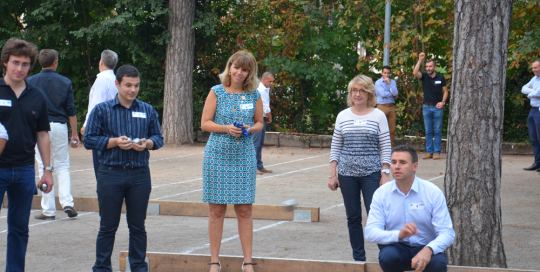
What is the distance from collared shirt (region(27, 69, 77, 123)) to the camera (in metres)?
7.43

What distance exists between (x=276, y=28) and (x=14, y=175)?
1403cm

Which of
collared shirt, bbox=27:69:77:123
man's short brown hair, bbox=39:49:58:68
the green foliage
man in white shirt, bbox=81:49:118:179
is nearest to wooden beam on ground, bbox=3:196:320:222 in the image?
man in white shirt, bbox=81:49:118:179

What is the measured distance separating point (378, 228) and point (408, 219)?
0.76 ft

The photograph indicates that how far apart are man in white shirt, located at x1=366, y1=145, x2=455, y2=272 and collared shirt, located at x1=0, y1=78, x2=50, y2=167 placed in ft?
8.76

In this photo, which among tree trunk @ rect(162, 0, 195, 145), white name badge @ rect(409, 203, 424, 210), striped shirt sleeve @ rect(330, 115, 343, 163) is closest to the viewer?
white name badge @ rect(409, 203, 424, 210)

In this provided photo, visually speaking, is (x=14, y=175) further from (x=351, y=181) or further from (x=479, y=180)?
(x=479, y=180)

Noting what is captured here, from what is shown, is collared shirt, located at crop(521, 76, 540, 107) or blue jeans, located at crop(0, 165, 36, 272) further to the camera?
collared shirt, located at crop(521, 76, 540, 107)

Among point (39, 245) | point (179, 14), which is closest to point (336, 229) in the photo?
point (39, 245)

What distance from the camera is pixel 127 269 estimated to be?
5.22 metres

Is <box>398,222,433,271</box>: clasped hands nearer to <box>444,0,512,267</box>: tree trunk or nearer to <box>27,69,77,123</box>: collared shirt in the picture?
<box>444,0,512,267</box>: tree trunk

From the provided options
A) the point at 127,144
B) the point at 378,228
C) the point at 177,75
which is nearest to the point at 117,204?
the point at 127,144

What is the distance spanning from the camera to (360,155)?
5.50 meters

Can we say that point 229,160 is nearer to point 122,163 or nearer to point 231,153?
point 231,153

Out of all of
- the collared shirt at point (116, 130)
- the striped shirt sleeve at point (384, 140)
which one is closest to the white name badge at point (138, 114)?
the collared shirt at point (116, 130)
